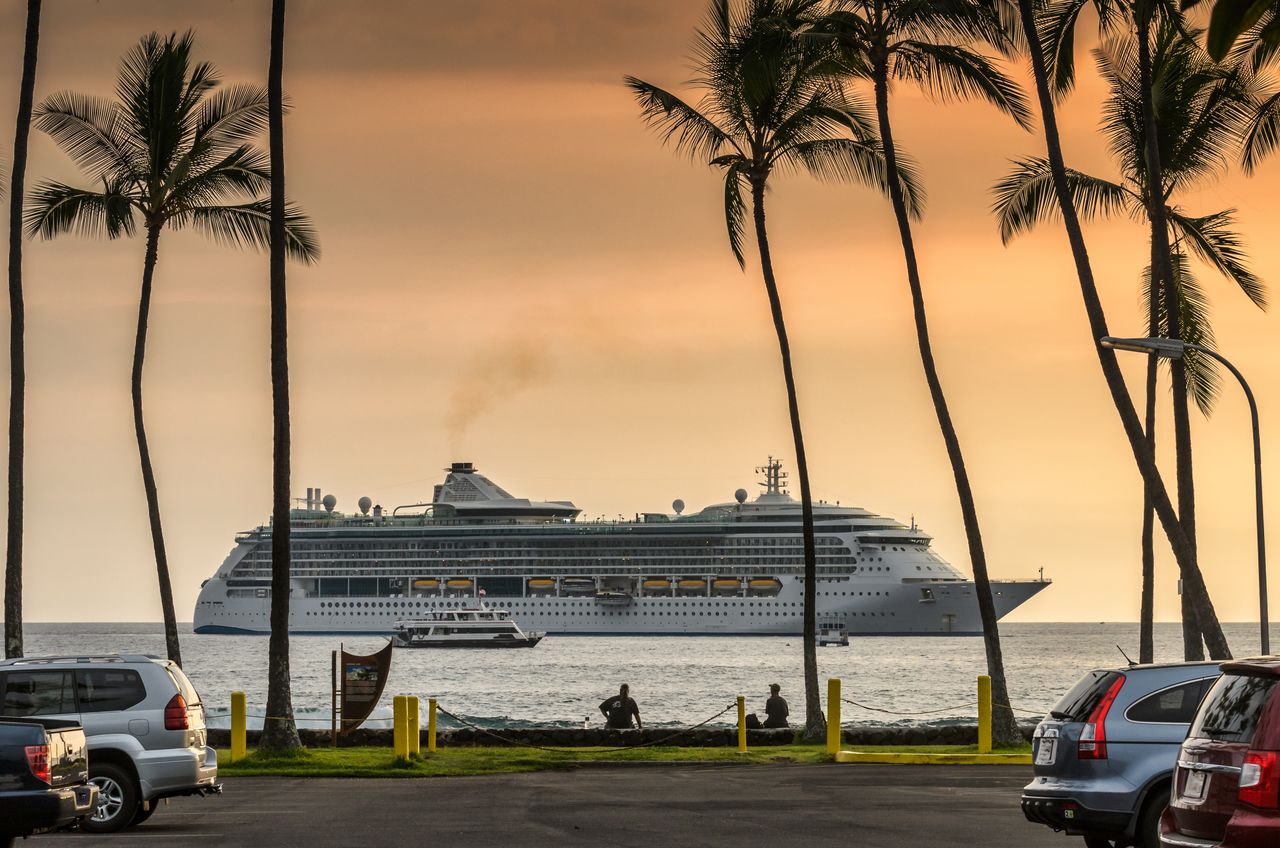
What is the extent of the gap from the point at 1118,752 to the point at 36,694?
28.5 feet

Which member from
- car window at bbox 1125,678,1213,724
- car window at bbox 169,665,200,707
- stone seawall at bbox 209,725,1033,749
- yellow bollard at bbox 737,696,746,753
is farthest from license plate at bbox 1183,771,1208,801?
stone seawall at bbox 209,725,1033,749

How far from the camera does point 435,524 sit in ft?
414

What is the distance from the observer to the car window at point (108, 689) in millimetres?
15062

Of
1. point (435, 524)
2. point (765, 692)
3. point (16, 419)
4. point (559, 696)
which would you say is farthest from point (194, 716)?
point (435, 524)

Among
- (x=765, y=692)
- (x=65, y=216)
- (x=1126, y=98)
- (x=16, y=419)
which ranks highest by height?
(x=1126, y=98)

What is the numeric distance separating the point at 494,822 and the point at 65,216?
47.5ft

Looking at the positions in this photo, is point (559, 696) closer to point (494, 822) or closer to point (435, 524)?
point (494, 822)

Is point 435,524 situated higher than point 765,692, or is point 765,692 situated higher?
point 435,524

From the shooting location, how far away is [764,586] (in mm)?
119188

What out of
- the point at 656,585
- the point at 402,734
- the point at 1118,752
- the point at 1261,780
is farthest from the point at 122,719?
the point at 656,585

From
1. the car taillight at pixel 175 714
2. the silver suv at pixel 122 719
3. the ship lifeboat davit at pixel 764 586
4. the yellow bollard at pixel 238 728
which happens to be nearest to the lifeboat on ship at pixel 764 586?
the ship lifeboat davit at pixel 764 586

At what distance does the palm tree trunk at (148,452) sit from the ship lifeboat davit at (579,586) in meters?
94.0

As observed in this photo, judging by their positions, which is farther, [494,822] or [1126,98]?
[1126,98]

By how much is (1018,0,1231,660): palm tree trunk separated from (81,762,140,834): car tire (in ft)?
42.7
